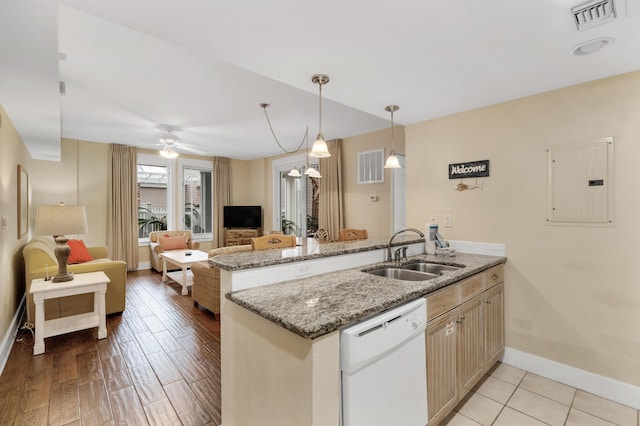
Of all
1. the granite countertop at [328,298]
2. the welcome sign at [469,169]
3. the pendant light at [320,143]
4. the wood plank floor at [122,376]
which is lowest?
the wood plank floor at [122,376]

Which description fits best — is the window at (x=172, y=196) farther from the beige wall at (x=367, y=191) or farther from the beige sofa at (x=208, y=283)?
the beige wall at (x=367, y=191)

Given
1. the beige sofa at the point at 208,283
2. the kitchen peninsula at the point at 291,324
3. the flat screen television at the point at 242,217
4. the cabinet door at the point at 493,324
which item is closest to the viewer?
the kitchen peninsula at the point at 291,324

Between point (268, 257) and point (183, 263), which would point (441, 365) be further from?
point (183, 263)

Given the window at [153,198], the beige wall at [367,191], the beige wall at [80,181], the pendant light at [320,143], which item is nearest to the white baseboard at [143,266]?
the window at [153,198]

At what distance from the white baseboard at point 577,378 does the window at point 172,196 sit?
6668 millimetres

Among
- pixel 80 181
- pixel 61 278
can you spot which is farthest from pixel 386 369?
pixel 80 181

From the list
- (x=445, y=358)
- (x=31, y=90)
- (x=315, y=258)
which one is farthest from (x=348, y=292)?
(x=31, y=90)

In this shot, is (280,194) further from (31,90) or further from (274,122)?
(31,90)

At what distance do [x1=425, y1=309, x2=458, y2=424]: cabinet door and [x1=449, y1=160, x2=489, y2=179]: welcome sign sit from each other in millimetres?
1466

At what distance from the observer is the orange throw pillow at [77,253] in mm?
4340

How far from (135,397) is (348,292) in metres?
1.79

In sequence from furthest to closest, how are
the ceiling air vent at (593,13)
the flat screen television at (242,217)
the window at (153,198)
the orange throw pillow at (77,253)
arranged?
the flat screen television at (242,217), the window at (153,198), the orange throw pillow at (77,253), the ceiling air vent at (593,13)

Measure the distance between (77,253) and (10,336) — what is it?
1.71 meters

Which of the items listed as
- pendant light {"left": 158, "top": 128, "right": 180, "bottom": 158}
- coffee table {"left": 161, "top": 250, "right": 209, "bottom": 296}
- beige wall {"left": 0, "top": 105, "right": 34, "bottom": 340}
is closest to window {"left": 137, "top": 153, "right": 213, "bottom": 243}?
coffee table {"left": 161, "top": 250, "right": 209, "bottom": 296}
